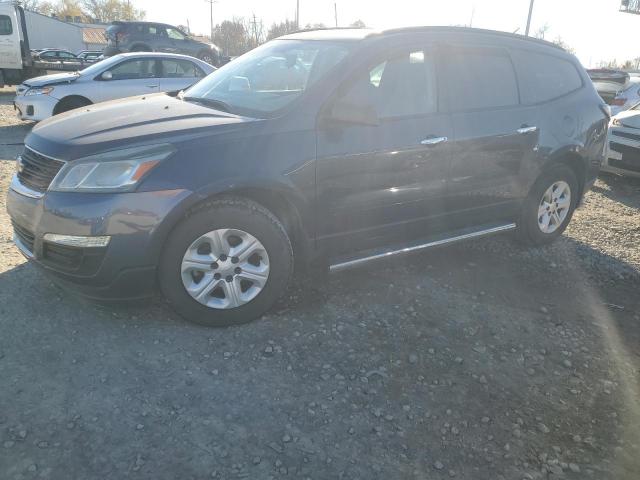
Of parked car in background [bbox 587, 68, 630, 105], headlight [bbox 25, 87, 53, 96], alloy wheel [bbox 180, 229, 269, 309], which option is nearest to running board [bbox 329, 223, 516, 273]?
alloy wheel [bbox 180, 229, 269, 309]

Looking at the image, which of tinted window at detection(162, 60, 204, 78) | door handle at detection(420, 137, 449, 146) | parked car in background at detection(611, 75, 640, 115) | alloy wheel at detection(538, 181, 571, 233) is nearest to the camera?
door handle at detection(420, 137, 449, 146)

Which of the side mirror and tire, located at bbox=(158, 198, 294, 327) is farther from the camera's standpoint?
the side mirror

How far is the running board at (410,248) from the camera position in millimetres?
3516

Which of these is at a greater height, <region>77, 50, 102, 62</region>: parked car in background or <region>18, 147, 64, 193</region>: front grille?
<region>77, 50, 102, 62</region>: parked car in background

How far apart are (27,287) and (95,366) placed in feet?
3.69

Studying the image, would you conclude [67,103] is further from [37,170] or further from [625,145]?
[625,145]

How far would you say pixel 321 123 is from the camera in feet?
10.7

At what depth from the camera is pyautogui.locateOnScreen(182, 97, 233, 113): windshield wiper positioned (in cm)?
351

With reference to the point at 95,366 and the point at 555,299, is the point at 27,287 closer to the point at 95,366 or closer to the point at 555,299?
the point at 95,366

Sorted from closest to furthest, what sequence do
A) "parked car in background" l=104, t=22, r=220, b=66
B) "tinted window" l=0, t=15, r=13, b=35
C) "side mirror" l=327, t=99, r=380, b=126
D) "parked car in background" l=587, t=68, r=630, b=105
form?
1. "side mirror" l=327, t=99, r=380, b=126
2. "parked car in background" l=587, t=68, r=630, b=105
3. "tinted window" l=0, t=15, r=13, b=35
4. "parked car in background" l=104, t=22, r=220, b=66

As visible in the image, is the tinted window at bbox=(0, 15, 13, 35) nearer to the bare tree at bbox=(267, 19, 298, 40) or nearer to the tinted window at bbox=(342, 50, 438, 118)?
the tinted window at bbox=(342, 50, 438, 118)

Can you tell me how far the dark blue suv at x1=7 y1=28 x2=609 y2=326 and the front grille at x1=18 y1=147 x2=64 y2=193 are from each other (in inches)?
0.6

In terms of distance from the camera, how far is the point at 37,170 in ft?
10.0

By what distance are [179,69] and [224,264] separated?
7.72 meters
